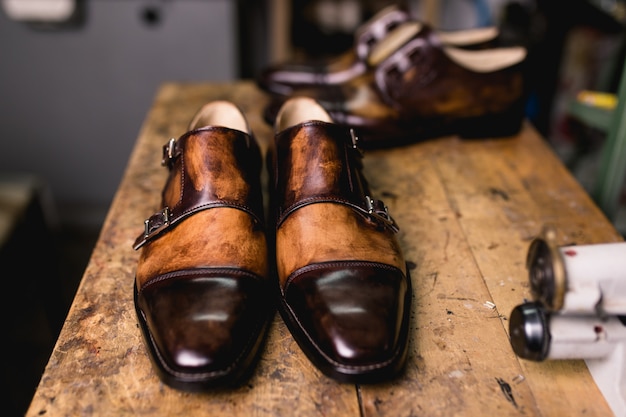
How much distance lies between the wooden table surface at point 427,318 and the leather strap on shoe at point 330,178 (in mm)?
116

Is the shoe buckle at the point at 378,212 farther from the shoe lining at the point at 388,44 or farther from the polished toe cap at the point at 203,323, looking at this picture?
the shoe lining at the point at 388,44

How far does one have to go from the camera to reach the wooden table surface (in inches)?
Result: 21.4

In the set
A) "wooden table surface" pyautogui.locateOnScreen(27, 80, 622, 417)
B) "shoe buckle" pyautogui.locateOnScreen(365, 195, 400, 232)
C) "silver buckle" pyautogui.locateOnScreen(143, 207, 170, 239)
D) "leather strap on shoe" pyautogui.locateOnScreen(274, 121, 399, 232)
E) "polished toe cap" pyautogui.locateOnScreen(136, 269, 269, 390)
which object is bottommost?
"wooden table surface" pyautogui.locateOnScreen(27, 80, 622, 417)

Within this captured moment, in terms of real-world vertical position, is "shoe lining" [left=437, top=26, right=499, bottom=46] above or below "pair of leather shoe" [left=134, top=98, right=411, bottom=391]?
above

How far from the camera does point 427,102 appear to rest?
101 cm

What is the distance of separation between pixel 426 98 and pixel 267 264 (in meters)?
0.51

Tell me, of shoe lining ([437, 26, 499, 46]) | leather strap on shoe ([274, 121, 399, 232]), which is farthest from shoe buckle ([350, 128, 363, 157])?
shoe lining ([437, 26, 499, 46])

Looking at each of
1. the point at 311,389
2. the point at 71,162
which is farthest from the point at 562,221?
the point at 71,162

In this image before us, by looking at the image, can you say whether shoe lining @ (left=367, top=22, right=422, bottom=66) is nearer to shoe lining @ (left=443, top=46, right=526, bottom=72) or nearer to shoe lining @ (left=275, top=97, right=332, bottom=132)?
shoe lining @ (left=443, top=46, right=526, bottom=72)

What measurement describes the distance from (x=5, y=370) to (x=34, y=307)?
0.95 feet

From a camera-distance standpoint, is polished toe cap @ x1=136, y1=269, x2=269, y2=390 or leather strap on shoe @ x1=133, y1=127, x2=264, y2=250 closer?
polished toe cap @ x1=136, y1=269, x2=269, y2=390

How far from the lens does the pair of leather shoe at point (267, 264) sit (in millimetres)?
539

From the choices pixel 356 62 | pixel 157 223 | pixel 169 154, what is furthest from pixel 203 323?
pixel 356 62

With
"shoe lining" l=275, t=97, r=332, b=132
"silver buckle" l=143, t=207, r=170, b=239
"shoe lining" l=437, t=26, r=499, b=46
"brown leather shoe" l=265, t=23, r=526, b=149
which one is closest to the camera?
"silver buckle" l=143, t=207, r=170, b=239
